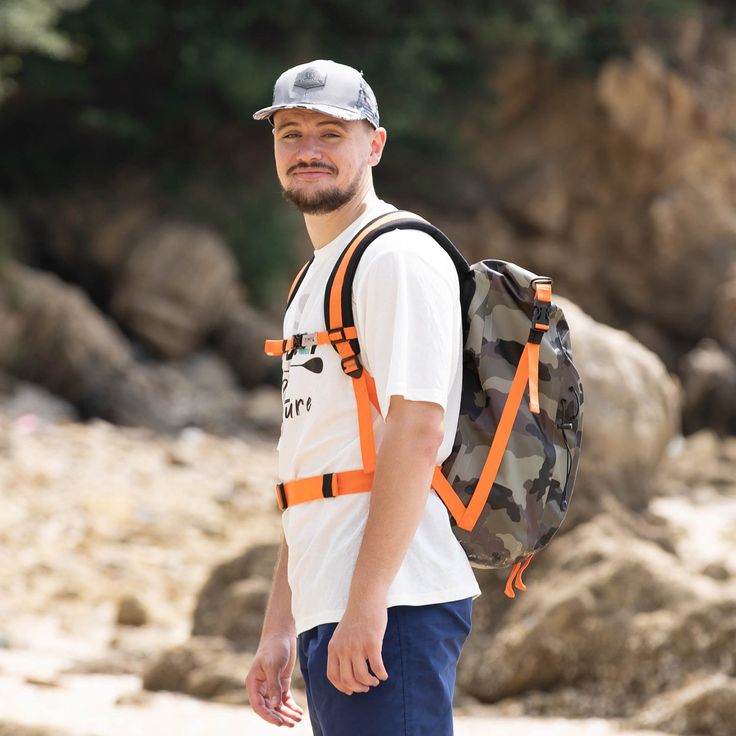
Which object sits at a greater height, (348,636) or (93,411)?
(93,411)

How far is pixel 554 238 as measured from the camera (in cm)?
2253

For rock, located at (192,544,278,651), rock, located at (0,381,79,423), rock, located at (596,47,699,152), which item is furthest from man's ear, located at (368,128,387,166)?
rock, located at (596,47,699,152)

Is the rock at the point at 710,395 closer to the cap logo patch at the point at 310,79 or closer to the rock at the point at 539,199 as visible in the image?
the rock at the point at 539,199

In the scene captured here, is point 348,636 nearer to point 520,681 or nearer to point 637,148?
point 520,681

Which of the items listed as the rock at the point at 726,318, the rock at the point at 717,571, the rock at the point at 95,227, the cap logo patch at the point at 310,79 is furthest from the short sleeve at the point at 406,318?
the rock at the point at 726,318

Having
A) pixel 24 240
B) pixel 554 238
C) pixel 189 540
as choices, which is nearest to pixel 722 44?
pixel 554 238

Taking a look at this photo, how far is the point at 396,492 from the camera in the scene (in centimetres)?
184

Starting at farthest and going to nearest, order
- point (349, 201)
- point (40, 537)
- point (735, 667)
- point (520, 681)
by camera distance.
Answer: point (40, 537) → point (520, 681) → point (735, 667) → point (349, 201)

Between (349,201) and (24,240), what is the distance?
17244mm

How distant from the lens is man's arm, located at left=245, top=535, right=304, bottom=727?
7.23 ft

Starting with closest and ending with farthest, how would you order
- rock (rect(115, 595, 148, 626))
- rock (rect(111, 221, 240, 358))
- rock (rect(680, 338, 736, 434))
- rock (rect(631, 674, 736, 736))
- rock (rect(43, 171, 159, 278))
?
rock (rect(631, 674, 736, 736))
rock (rect(115, 595, 148, 626))
rock (rect(680, 338, 736, 434))
rock (rect(111, 221, 240, 358))
rock (rect(43, 171, 159, 278))

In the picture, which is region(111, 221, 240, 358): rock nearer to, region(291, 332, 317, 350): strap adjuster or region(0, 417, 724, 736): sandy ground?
region(0, 417, 724, 736): sandy ground

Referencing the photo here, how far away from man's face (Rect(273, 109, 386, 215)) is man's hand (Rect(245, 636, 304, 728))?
0.79 m

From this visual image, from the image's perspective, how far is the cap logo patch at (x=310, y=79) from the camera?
6.73 feet
